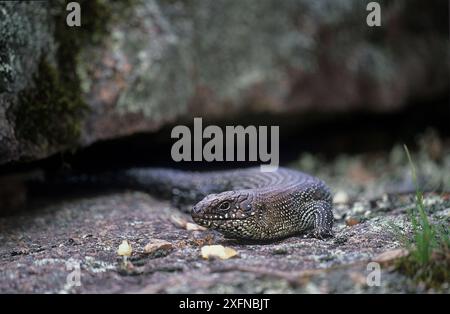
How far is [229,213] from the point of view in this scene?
14.2 feet

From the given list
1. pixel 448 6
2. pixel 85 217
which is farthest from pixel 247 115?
pixel 448 6

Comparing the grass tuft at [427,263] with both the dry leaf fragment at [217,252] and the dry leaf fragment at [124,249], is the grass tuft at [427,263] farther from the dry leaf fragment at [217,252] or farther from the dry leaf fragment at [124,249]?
the dry leaf fragment at [124,249]

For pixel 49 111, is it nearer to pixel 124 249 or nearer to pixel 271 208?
pixel 124 249

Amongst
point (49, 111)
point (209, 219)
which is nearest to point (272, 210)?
point (209, 219)

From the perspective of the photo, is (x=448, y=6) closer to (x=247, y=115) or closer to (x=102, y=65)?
(x=247, y=115)

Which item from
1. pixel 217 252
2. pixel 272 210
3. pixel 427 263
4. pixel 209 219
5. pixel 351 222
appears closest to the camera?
pixel 427 263

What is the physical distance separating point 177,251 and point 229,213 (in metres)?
0.57

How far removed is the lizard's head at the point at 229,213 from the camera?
4.27 meters

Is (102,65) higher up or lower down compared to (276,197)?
higher up

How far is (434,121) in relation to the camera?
10.2 m

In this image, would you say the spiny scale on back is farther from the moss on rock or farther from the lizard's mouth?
the moss on rock

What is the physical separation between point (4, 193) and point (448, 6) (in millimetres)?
7873

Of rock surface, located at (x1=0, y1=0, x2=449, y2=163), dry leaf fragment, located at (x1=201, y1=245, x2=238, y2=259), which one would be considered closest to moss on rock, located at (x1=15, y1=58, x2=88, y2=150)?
rock surface, located at (x1=0, y1=0, x2=449, y2=163)

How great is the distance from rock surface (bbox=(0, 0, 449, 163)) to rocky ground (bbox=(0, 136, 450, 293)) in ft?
2.58
